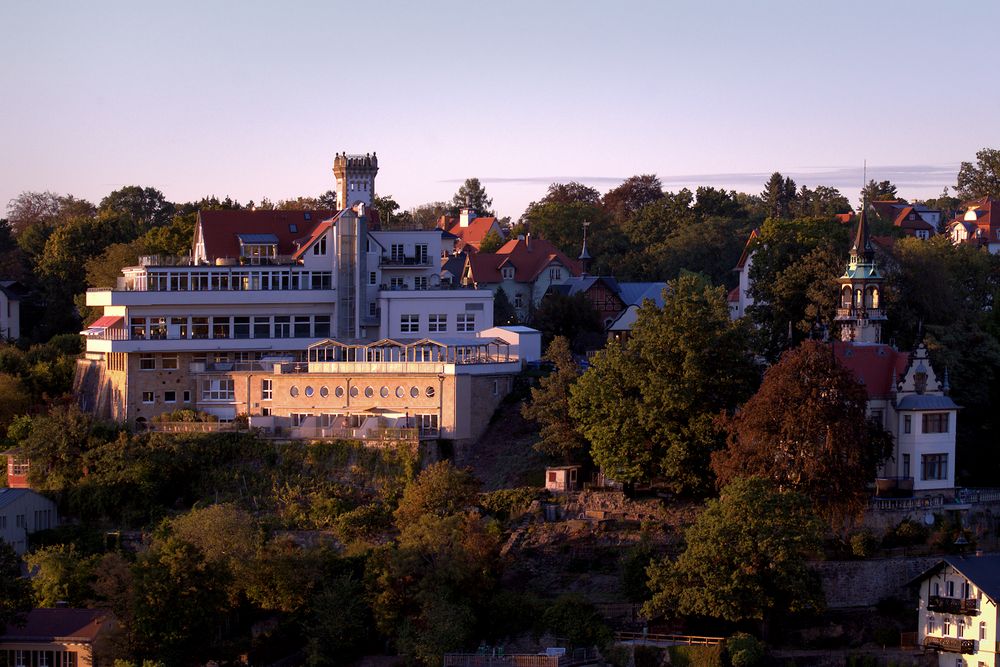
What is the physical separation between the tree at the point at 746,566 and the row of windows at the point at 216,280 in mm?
22605

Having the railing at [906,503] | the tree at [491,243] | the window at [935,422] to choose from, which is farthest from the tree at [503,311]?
the railing at [906,503]

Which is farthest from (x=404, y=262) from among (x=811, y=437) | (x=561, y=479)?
(x=811, y=437)

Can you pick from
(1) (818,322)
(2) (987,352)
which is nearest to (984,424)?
(2) (987,352)

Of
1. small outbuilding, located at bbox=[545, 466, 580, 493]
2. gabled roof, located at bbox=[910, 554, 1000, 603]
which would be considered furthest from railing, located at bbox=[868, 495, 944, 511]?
small outbuilding, located at bbox=[545, 466, 580, 493]

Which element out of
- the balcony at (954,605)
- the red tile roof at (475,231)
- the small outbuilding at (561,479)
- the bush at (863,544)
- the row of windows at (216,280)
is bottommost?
the balcony at (954,605)

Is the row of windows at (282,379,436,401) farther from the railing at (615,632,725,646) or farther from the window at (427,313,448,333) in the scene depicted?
→ the railing at (615,632,725,646)

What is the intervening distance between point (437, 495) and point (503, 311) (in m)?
25.4

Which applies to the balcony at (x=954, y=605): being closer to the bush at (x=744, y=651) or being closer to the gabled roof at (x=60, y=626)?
the bush at (x=744, y=651)

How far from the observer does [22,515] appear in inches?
2057

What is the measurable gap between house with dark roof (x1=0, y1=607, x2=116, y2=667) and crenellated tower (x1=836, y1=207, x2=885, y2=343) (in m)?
25.9

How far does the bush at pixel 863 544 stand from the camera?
1844 inches

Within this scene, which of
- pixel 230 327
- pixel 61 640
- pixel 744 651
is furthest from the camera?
pixel 230 327

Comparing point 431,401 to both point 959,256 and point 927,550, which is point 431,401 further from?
point 959,256

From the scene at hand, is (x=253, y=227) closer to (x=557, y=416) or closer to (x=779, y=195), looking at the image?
(x=557, y=416)
